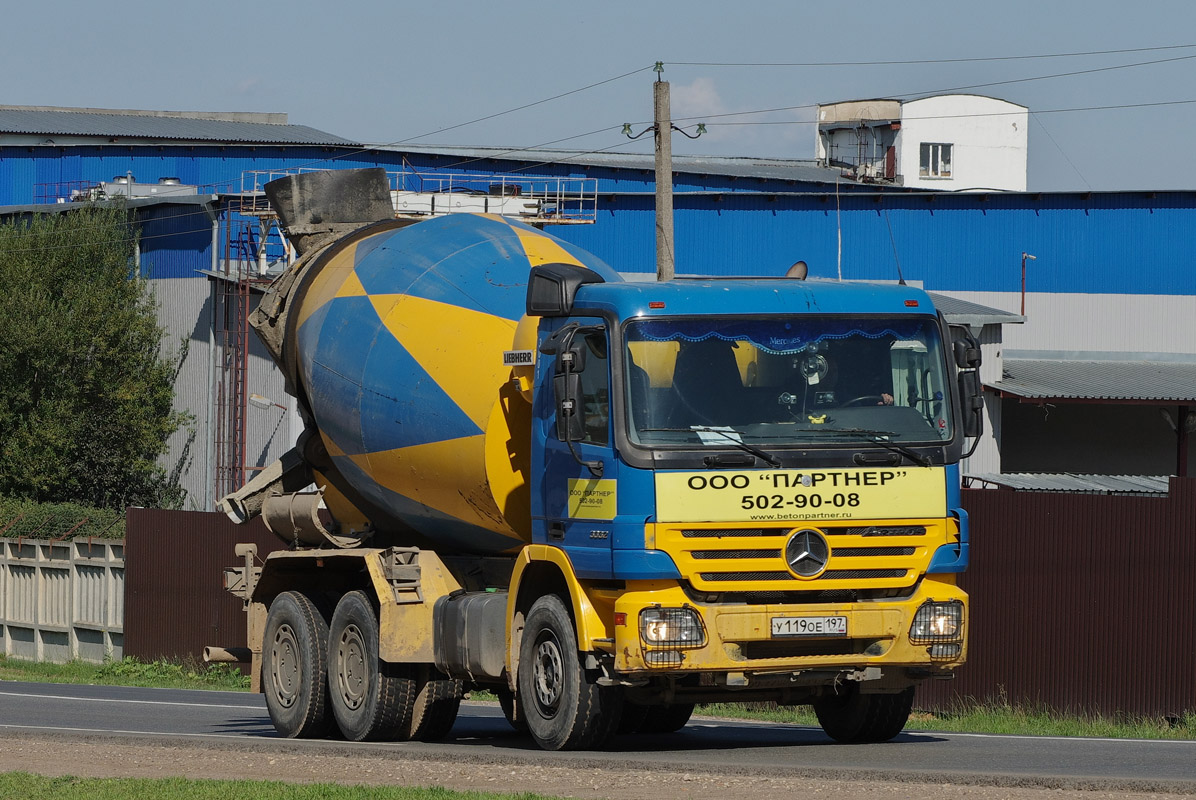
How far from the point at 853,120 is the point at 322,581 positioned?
215ft

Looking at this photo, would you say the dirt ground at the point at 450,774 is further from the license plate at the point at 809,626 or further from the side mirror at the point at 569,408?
the side mirror at the point at 569,408

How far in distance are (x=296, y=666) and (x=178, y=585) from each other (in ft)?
42.4

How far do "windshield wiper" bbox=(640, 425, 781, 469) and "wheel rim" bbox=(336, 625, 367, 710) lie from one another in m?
4.07

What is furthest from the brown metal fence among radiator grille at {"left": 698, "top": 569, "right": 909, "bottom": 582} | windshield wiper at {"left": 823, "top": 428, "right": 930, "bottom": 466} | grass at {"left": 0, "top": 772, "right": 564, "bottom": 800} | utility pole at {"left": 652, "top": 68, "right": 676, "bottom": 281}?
→ utility pole at {"left": 652, "top": 68, "right": 676, "bottom": 281}

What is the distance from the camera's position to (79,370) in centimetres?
4909

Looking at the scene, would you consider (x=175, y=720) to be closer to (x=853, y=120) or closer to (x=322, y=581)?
(x=322, y=581)

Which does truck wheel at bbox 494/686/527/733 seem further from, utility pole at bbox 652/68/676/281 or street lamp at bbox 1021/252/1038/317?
street lamp at bbox 1021/252/1038/317

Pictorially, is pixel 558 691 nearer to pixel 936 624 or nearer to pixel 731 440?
pixel 731 440

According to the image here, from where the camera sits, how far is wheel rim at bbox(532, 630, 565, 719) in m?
10.9

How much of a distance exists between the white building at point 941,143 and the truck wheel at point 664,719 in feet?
199

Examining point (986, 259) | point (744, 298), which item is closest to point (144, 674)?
point (744, 298)

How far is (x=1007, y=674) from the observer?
651 inches

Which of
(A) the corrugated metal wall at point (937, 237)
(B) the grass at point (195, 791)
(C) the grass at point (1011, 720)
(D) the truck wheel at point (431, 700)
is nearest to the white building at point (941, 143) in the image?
(A) the corrugated metal wall at point (937, 237)

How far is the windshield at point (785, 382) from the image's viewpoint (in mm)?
10242
